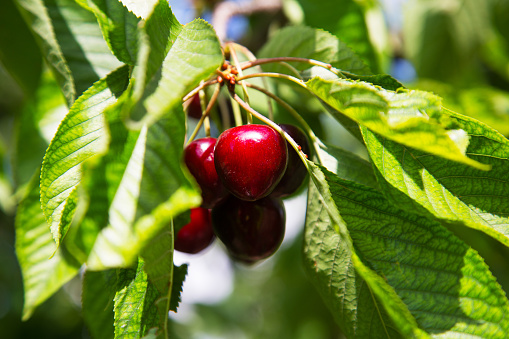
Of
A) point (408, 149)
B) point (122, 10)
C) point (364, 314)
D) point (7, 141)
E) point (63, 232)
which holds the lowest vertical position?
point (7, 141)

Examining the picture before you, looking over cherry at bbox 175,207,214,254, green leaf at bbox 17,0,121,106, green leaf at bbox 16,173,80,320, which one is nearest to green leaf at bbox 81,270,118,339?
green leaf at bbox 16,173,80,320

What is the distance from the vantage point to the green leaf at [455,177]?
82 centimetres

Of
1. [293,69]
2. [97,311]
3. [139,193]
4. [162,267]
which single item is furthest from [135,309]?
[293,69]

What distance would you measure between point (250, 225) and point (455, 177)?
46 cm

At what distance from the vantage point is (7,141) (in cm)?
342

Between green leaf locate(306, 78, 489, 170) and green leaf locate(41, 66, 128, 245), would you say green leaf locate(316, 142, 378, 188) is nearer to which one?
green leaf locate(306, 78, 489, 170)

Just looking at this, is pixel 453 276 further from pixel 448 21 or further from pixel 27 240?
pixel 448 21

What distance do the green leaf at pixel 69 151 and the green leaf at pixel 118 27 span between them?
0.13 meters

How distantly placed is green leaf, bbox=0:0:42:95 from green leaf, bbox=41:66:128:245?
72 cm

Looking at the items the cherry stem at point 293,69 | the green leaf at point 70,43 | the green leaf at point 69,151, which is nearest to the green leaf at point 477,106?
the cherry stem at point 293,69

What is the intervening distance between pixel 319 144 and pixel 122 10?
0.54 metres

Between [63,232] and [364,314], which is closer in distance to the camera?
[63,232]

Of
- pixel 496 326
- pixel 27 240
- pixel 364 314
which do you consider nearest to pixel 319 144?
pixel 364 314

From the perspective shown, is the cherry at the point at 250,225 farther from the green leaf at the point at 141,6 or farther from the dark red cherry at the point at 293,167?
the green leaf at the point at 141,6
